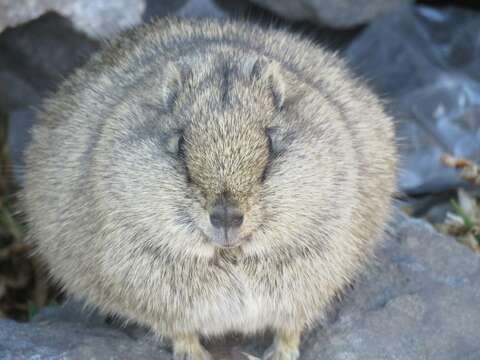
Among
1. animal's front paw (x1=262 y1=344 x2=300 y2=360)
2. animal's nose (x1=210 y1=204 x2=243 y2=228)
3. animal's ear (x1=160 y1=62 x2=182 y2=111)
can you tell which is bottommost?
animal's front paw (x1=262 y1=344 x2=300 y2=360)

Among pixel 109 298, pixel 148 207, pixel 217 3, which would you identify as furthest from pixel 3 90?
pixel 148 207

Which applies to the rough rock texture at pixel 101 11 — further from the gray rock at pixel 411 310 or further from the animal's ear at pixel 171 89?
the gray rock at pixel 411 310

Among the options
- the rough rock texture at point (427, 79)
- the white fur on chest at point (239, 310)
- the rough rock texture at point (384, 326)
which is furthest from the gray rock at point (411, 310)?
the rough rock texture at point (427, 79)

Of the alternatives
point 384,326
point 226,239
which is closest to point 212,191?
point 226,239

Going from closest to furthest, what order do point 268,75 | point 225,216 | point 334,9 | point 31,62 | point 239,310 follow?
point 225,216 → point 268,75 → point 239,310 → point 31,62 → point 334,9

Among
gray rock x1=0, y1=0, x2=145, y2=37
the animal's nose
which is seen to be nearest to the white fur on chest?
the animal's nose

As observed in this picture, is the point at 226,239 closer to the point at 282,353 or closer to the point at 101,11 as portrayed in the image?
the point at 282,353

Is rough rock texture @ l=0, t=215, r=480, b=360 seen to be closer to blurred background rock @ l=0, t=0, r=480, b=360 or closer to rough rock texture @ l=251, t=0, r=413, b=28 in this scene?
blurred background rock @ l=0, t=0, r=480, b=360

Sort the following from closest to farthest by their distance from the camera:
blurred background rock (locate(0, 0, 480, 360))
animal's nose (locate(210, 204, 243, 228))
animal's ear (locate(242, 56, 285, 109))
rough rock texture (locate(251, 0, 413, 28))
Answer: animal's nose (locate(210, 204, 243, 228)) → animal's ear (locate(242, 56, 285, 109)) → blurred background rock (locate(0, 0, 480, 360)) → rough rock texture (locate(251, 0, 413, 28))
